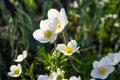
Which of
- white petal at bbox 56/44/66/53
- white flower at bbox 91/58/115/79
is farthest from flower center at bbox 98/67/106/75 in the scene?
white petal at bbox 56/44/66/53

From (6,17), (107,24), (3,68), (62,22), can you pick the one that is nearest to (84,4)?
(107,24)

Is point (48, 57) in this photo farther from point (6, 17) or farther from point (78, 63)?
point (6, 17)

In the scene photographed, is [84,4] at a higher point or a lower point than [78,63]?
higher

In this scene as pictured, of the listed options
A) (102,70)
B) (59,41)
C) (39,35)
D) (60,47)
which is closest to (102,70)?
(102,70)

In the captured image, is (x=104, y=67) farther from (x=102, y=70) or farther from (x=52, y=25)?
(x=52, y=25)

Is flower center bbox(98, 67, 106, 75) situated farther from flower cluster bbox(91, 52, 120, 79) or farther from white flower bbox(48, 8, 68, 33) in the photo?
white flower bbox(48, 8, 68, 33)

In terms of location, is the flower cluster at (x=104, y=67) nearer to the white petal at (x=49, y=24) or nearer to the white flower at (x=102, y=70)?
the white flower at (x=102, y=70)

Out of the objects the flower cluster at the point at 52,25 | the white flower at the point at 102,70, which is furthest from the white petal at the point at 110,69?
the flower cluster at the point at 52,25
